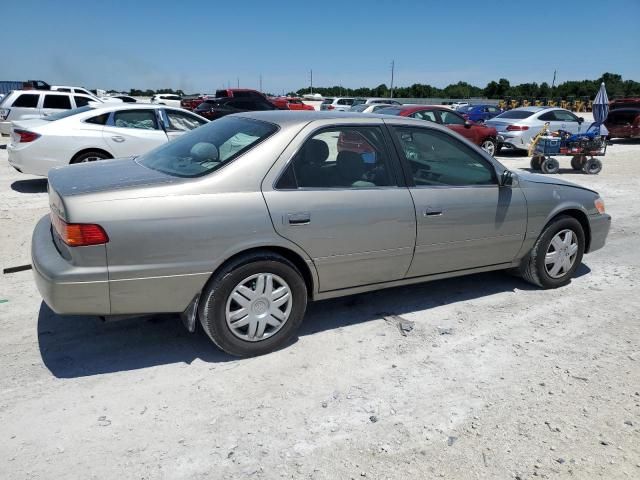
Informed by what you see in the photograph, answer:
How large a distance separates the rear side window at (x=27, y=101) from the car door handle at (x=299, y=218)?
14.0 meters

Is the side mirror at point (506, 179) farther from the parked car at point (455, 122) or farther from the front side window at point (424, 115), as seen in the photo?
the parked car at point (455, 122)

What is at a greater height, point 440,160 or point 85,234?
point 440,160

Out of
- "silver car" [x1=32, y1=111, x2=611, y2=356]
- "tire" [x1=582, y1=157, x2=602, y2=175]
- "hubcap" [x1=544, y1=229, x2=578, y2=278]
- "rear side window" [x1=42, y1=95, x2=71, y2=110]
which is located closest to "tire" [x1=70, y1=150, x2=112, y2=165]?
"silver car" [x1=32, y1=111, x2=611, y2=356]

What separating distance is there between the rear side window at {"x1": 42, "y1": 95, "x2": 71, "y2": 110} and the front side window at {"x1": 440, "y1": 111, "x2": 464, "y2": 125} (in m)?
10.7

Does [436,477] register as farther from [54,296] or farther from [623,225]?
[623,225]

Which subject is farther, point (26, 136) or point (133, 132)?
point (133, 132)

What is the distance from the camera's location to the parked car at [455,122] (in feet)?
43.1

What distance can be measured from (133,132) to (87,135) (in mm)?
727

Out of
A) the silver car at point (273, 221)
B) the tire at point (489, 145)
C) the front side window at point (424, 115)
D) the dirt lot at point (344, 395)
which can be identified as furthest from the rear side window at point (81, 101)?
the silver car at point (273, 221)

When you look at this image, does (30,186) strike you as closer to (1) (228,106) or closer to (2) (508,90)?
(1) (228,106)

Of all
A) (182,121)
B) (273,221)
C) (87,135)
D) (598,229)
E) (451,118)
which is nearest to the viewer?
(273,221)

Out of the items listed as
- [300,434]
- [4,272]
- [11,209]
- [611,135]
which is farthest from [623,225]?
[611,135]

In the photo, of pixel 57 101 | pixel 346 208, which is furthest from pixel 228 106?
pixel 346 208

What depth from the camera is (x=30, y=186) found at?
927 cm
